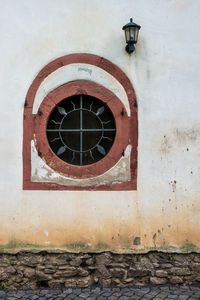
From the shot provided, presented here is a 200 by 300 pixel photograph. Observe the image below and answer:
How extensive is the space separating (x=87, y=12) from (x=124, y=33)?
562 mm

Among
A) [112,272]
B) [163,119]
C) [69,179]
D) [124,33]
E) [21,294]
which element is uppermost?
[124,33]

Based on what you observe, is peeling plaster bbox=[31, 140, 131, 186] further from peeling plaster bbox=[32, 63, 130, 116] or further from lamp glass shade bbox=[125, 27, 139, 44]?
lamp glass shade bbox=[125, 27, 139, 44]

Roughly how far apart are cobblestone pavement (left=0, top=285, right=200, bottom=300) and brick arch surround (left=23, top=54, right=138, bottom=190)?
1253 millimetres

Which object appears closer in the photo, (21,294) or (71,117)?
(21,294)

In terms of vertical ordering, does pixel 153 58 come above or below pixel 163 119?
above

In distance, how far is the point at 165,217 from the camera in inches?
138

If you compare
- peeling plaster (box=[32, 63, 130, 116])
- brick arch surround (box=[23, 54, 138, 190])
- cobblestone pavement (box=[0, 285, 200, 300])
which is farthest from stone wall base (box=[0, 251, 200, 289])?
peeling plaster (box=[32, 63, 130, 116])

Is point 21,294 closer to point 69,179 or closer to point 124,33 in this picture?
point 69,179

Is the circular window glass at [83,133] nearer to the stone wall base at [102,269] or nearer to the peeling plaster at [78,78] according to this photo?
the peeling plaster at [78,78]

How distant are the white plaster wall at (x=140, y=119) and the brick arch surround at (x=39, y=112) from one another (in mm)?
70

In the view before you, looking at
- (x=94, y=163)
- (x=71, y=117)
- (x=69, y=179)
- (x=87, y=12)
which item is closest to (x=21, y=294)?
(x=69, y=179)

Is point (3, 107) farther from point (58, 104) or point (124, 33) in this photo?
point (124, 33)

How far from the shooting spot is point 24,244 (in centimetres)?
354

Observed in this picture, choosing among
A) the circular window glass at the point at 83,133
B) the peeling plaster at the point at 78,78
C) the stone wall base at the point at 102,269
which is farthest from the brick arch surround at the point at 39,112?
the stone wall base at the point at 102,269
